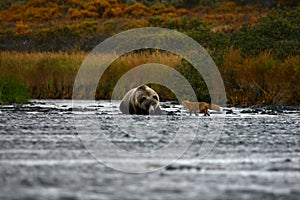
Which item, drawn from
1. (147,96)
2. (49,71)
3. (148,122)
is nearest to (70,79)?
(49,71)

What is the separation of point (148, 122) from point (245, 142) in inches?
165

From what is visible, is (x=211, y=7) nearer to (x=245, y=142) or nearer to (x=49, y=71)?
(x=49, y=71)

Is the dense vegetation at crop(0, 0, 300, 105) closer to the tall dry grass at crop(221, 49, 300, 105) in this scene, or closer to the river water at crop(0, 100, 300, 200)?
the tall dry grass at crop(221, 49, 300, 105)

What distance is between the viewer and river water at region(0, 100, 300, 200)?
6305mm

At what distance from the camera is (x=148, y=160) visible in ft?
27.8

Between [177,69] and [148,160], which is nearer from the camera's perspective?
[148,160]

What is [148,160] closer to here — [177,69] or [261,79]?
[261,79]

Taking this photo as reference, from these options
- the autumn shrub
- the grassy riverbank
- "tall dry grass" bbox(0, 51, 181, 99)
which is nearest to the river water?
the grassy riverbank

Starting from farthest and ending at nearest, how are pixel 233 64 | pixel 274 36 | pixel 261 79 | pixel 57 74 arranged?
pixel 274 36
pixel 57 74
pixel 233 64
pixel 261 79

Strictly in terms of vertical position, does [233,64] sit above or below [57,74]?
above

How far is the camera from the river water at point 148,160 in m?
6.30

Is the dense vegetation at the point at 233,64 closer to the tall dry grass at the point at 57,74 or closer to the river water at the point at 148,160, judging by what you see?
the tall dry grass at the point at 57,74

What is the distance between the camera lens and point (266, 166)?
7.98m

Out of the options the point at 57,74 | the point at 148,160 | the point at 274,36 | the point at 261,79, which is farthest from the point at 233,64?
the point at 148,160
